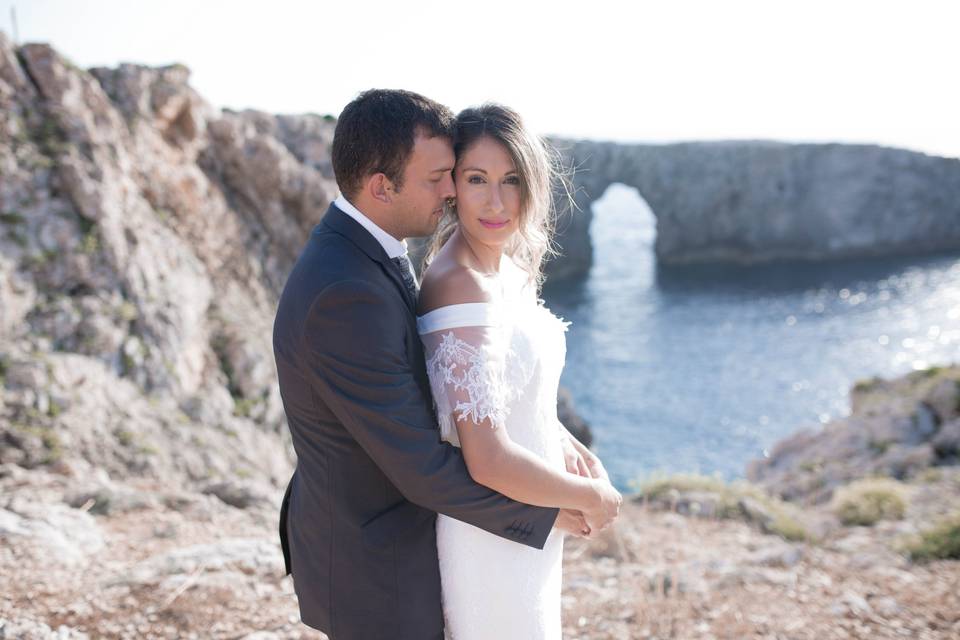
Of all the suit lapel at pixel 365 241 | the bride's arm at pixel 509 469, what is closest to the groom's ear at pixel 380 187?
the suit lapel at pixel 365 241

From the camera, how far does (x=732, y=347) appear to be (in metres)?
37.4

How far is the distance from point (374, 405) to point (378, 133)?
816mm

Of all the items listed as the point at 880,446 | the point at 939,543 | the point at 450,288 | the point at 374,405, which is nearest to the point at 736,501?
the point at 939,543

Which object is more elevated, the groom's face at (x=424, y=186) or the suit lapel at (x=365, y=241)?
the groom's face at (x=424, y=186)

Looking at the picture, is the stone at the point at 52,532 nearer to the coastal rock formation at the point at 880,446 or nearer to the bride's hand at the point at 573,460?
the bride's hand at the point at 573,460

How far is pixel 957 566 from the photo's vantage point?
224 inches

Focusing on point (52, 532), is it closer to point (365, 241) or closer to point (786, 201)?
point (365, 241)

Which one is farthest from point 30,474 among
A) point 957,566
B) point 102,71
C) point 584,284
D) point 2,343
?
point 584,284

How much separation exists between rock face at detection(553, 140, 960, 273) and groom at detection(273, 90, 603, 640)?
56780 millimetres

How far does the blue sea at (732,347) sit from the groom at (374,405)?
65.7ft

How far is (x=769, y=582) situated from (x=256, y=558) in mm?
3695

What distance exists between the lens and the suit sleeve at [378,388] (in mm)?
2012

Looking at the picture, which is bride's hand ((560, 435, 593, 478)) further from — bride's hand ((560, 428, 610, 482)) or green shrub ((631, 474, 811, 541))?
green shrub ((631, 474, 811, 541))

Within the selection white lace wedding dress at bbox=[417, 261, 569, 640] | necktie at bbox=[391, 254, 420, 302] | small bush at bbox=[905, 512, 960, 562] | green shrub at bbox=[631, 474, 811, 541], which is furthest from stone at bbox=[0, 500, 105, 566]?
small bush at bbox=[905, 512, 960, 562]
